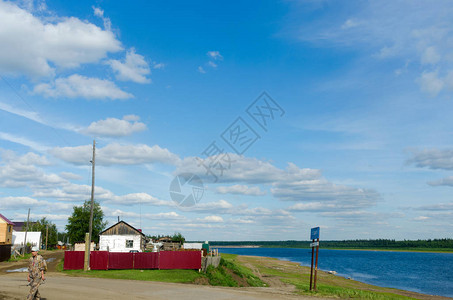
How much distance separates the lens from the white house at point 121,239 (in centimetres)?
5394

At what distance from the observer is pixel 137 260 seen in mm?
34469

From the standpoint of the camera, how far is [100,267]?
112 ft

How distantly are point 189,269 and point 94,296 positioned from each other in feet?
47.6

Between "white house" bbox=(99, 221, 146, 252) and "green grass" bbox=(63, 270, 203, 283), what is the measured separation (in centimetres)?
2033

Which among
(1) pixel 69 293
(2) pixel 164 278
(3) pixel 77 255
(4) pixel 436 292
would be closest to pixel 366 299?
(2) pixel 164 278

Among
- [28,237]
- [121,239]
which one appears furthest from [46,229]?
[121,239]

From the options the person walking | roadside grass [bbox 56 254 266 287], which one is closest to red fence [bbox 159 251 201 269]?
roadside grass [bbox 56 254 266 287]

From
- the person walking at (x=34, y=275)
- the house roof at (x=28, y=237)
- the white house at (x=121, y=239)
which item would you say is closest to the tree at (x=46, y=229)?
the house roof at (x=28, y=237)

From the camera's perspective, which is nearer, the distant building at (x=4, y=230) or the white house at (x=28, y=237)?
the distant building at (x=4, y=230)

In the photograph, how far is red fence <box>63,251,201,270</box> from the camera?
33.8 metres

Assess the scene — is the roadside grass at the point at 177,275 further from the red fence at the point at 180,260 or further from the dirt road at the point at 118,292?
the dirt road at the point at 118,292

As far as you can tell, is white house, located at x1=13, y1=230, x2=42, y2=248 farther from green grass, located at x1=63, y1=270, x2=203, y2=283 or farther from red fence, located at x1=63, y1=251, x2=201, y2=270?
green grass, located at x1=63, y1=270, x2=203, y2=283

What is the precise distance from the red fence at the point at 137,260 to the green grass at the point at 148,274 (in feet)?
2.98

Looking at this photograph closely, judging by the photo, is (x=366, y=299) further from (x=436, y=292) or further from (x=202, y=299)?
(x=436, y=292)
